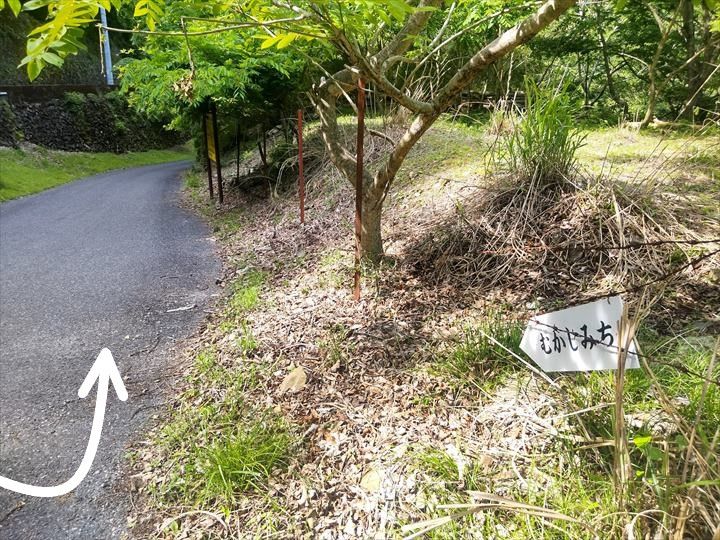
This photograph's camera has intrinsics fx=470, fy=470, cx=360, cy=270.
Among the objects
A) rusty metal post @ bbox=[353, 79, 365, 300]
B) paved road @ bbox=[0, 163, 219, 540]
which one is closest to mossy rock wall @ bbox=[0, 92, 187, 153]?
paved road @ bbox=[0, 163, 219, 540]

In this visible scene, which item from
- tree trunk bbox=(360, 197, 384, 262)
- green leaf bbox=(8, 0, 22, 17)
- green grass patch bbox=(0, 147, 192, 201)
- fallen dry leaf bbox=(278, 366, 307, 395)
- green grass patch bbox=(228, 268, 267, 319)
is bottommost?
green grass patch bbox=(0, 147, 192, 201)

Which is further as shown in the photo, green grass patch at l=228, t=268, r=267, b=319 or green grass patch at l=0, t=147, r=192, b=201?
green grass patch at l=0, t=147, r=192, b=201

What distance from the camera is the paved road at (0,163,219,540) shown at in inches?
81.8

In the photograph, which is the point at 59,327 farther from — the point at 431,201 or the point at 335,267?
the point at 431,201

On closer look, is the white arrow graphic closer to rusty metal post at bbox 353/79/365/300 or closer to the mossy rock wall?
rusty metal post at bbox 353/79/365/300

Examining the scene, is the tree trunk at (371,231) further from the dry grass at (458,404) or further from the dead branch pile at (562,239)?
the dead branch pile at (562,239)

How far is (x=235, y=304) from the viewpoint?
379 cm

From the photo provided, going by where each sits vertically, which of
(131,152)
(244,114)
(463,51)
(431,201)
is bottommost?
(131,152)

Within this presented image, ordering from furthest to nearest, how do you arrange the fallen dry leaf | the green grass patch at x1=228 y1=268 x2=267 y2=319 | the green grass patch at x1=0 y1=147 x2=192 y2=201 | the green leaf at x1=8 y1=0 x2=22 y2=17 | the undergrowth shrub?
the green grass patch at x1=0 y1=147 x2=192 y2=201, the green grass patch at x1=228 y1=268 x2=267 y2=319, the undergrowth shrub, the fallen dry leaf, the green leaf at x1=8 y1=0 x2=22 y2=17

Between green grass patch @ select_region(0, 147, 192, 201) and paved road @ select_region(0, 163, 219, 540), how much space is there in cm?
413

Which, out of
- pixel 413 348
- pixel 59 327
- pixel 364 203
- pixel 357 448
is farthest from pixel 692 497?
pixel 59 327

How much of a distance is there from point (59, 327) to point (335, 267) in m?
2.16

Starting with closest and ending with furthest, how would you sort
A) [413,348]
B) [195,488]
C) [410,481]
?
[410,481]
[195,488]
[413,348]

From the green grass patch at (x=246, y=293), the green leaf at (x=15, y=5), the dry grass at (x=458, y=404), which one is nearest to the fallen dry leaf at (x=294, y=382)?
the dry grass at (x=458, y=404)
